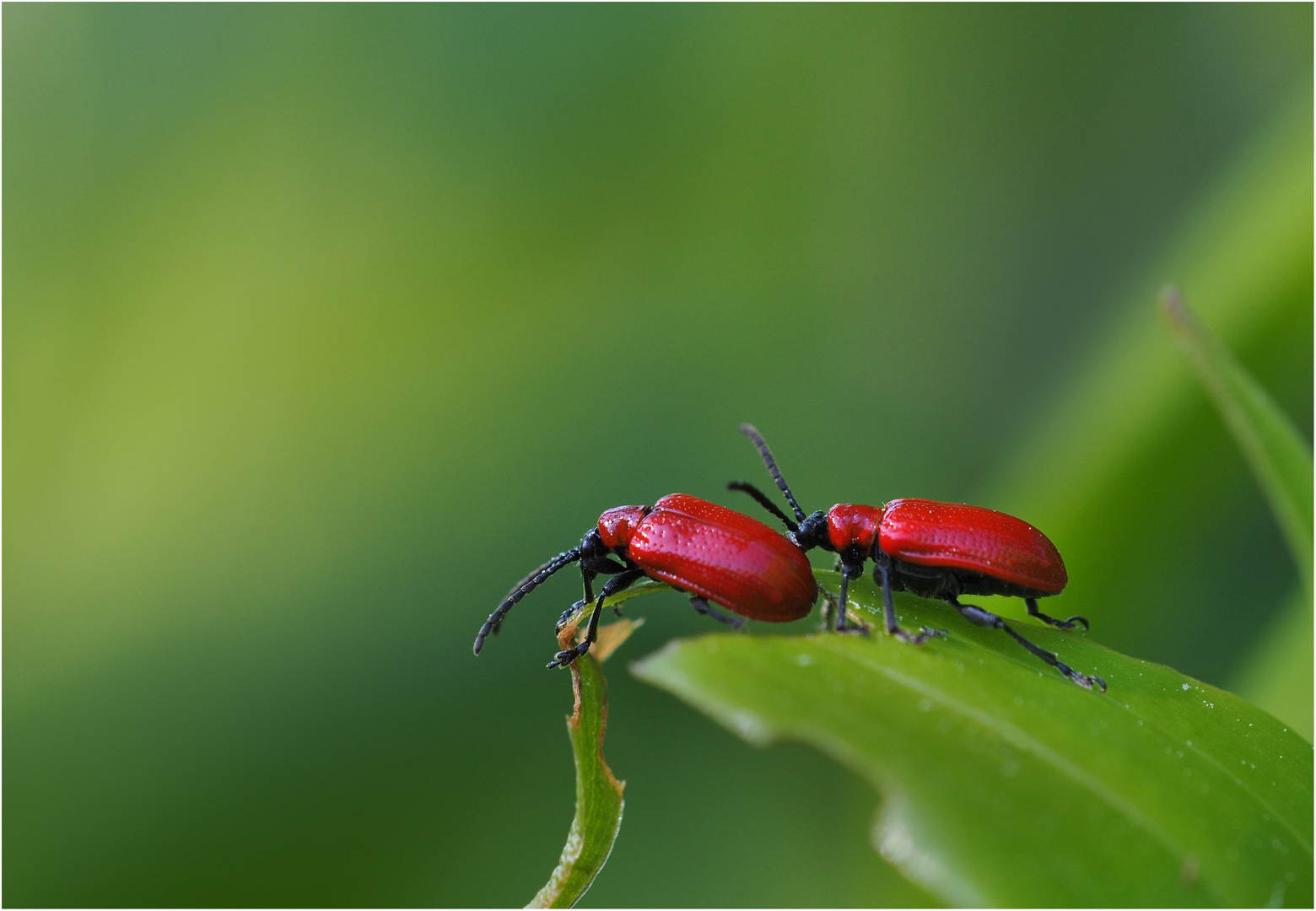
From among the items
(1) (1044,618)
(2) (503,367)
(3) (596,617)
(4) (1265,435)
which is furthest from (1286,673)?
(2) (503,367)

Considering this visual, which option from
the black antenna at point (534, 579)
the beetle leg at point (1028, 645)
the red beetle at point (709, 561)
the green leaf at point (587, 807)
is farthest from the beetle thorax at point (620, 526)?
the green leaf at point (587, 807)

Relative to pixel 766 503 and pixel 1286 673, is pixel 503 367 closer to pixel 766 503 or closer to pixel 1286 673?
pixel 766 503

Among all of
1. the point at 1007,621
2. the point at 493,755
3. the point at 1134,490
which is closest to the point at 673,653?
the point at 1007,621

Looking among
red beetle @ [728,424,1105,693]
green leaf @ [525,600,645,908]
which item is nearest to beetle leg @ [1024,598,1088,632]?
red beetle @ [728,424,1105,693]

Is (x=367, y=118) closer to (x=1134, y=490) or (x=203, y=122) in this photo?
(x=203, y=122)

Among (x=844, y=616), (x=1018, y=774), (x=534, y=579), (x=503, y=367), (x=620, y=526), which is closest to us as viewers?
(x=1018, y=774)

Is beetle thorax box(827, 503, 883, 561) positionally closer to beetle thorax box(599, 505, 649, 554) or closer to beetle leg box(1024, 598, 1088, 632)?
beetle leg box(1024, 598, 1088, 632)

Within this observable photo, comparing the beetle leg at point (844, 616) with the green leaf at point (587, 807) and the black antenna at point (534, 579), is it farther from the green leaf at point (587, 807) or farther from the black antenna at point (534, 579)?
the black antenna at point (534, 579)
